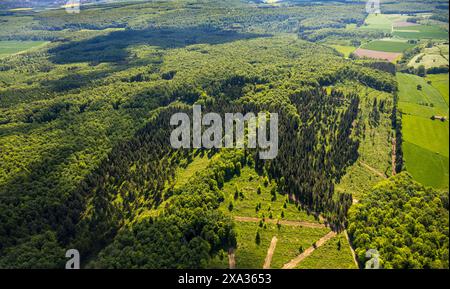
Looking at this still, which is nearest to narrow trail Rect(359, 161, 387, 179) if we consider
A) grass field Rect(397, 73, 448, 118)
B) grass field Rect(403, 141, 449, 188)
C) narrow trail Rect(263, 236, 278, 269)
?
grass field Rect(403, 141, 449, 188)

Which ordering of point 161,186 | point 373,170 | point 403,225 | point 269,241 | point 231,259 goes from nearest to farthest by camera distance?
point 231,259
point 403,225
point 269,241
point 161,186
point 373,170

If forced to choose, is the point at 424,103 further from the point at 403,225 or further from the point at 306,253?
the point at 306,253

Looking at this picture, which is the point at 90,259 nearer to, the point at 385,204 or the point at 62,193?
the point at 62,193

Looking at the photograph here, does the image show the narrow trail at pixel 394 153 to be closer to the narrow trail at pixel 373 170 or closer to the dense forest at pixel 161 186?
the dense forest at pixel 161 186

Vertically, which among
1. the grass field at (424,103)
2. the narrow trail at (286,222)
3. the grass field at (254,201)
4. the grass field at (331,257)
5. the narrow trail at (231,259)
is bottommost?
the grass field at (331,257)

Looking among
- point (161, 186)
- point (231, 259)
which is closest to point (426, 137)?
point (231, 259)

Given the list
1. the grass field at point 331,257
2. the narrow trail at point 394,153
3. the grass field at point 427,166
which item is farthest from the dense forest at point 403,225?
the narrow trail at point 394,153
